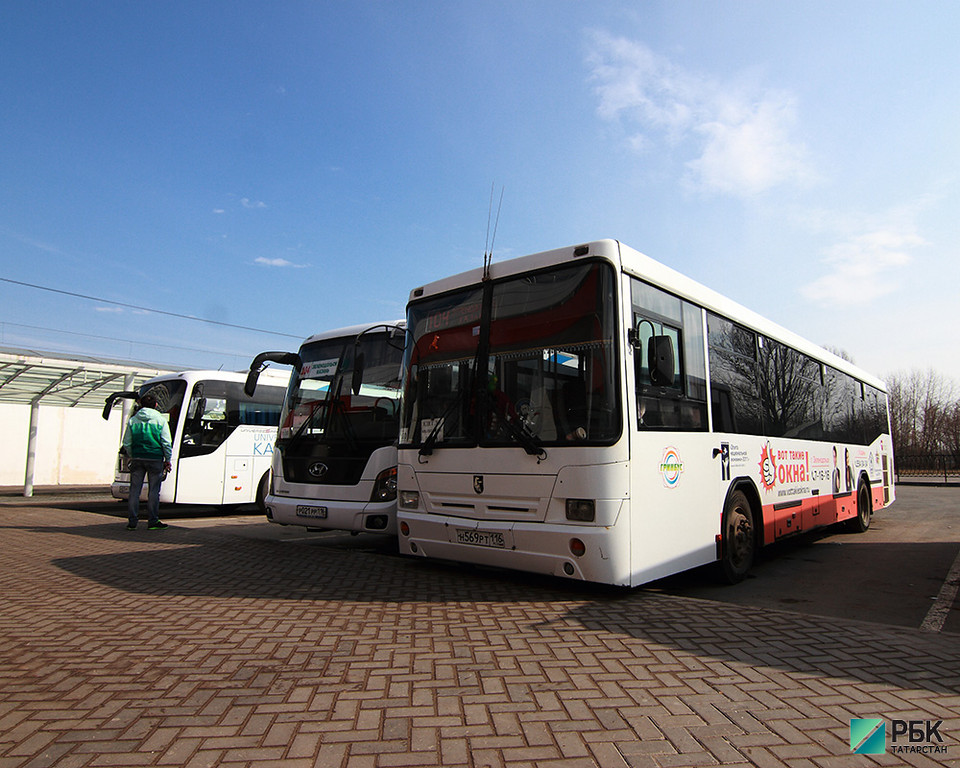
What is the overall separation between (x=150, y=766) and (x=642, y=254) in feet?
16.7

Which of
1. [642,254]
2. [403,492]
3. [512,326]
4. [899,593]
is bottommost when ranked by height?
[899,593]

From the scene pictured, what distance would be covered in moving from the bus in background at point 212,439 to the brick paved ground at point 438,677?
22.9 ft

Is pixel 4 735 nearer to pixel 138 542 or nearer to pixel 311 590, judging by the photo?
pixel 311 590

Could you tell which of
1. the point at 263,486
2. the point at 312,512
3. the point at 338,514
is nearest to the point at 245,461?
the point at 263,486

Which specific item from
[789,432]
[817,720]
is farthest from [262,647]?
[789,432]

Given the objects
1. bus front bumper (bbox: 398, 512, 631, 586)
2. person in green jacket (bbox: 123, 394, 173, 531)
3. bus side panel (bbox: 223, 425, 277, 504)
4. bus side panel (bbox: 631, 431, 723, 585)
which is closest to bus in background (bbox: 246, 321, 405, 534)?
bus front bumper (bbox: 398, 512, 631, 586)

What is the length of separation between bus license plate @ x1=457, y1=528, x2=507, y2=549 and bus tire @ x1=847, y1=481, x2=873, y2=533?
9.10 metres

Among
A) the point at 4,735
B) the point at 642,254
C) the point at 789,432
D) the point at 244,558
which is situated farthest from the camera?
the point at 789,432

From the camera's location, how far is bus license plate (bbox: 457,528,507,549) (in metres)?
5.62

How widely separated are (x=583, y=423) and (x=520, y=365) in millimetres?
821

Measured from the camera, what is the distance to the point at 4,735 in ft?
9.35

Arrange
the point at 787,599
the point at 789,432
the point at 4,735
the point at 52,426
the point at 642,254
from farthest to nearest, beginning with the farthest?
the point at 52,426, the point at 789,432, the point at 787,599, the point at 642,254, the point at 4,735

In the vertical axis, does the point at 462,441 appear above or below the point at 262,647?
above

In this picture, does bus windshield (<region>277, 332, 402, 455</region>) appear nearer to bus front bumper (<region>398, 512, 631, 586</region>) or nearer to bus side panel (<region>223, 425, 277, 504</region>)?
bus front bumper (<region>398, 512, 631, 586</region>)
